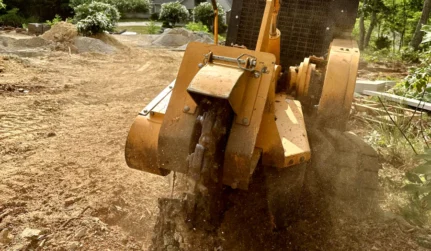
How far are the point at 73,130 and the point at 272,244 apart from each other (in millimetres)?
3352

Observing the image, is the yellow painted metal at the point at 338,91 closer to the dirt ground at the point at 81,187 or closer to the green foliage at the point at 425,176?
the green foliage at the point at 425,176

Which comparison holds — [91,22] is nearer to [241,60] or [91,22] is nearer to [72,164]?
[72,164]

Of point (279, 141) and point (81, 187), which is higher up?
point (279, 141)

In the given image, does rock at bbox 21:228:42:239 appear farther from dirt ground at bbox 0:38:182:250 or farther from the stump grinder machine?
the stump grinder machine

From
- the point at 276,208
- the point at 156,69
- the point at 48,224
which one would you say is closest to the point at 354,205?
the point at 276,208

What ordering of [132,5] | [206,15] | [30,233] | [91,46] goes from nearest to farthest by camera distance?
[30,233] → [91,46] → [206,15] → [132,5]

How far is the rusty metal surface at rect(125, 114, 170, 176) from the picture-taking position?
290cm

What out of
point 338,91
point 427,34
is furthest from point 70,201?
point 427,34

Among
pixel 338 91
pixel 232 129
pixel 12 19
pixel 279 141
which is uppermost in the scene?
pixel 338 91

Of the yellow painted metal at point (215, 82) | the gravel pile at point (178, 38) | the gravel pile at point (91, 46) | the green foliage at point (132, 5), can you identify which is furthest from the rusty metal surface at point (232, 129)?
the green foliage at point (132, 5)

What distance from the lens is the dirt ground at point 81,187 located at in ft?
10.1

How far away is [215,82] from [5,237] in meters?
1.98

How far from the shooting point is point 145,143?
291 centimetres

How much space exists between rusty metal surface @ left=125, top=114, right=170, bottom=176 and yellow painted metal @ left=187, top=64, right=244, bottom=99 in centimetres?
62
